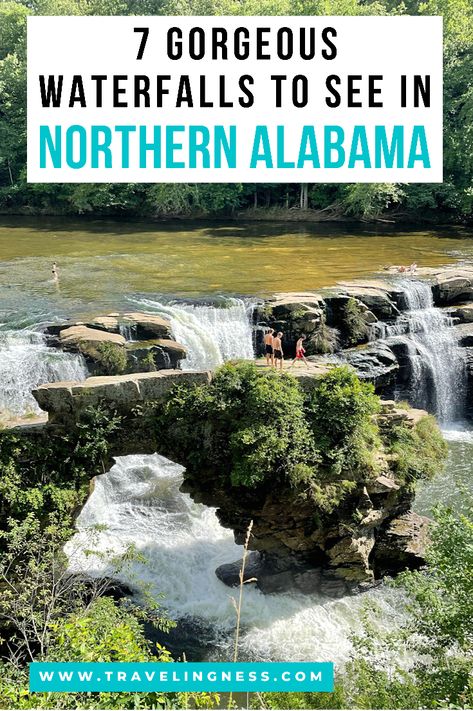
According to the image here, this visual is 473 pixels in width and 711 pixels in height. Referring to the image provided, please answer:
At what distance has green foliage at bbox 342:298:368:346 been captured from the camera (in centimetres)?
2291

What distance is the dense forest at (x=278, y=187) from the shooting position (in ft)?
137

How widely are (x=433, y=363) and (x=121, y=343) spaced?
10.6 m

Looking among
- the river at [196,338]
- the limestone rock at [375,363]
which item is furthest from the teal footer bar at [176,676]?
the limestone rock at [375,363]

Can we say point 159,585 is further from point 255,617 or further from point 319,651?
point 319,651

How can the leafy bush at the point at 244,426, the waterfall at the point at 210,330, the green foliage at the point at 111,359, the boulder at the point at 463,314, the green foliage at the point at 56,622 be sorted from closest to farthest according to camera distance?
the green foliage at the point at 56,622
the leafy bush at the point at 244,426
the green foliage at the point at 111,359
the waterfall at the point at 210,330
the boulder at the point at 463,314

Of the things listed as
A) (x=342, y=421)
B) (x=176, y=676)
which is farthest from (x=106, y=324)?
(x=176, y=676)

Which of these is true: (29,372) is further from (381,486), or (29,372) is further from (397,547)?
(397,547)

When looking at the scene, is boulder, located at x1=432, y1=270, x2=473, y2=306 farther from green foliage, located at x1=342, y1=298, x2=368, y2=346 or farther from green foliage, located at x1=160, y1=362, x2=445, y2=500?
green foliage, located at x1=160, y1=362, x2=445, y2=500

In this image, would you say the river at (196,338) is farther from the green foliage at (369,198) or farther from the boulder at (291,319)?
the green foliage at (369,198)

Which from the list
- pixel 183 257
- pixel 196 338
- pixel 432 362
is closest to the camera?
pixel 196 338

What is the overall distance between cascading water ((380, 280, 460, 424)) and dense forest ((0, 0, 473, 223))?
18454 millimetres

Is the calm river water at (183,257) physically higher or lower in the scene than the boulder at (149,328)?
higher

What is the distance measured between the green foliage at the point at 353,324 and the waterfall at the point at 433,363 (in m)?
1.17

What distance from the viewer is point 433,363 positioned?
77.4 ft
